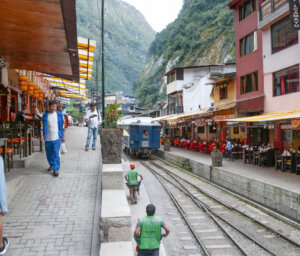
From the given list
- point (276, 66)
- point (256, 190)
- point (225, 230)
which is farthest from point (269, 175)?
point (276, 66)

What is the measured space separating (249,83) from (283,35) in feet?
14.8

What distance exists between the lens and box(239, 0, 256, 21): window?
65.4 ft

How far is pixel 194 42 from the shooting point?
172 ft

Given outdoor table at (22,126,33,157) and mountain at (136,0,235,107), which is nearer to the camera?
outdoor table at (22,126,33,157)

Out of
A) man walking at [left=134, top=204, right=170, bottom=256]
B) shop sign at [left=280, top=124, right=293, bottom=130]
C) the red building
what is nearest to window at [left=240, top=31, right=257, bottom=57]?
the red building

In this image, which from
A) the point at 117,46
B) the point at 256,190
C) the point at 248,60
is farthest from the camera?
the point at 117,46

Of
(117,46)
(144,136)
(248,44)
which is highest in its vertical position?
(117,46)

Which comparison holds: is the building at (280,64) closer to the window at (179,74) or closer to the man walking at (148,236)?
the man walking at (148,236)

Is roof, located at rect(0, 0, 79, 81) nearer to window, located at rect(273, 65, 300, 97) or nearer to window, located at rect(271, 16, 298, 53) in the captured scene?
window, located at rect(273, 65, 300, 97)

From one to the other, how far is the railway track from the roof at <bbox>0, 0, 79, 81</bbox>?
6258 millimetres

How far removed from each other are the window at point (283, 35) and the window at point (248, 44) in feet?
6.87

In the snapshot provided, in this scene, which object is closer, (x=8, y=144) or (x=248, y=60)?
(x=8, y=144)

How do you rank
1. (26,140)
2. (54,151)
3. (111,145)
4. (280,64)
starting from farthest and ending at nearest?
1. (280,64)
2. (26,140)
3. (111,145)
4. (54,151)

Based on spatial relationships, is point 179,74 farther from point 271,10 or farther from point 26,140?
point 26,140
